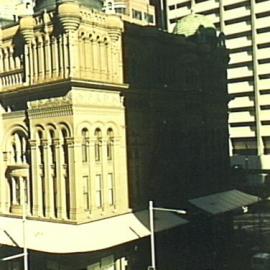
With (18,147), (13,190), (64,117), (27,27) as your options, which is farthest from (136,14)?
(64,117)

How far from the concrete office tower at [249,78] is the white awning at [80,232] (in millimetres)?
38470

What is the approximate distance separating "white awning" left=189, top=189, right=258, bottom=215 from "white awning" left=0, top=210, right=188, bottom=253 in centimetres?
627

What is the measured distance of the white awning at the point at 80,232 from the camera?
1300 inches

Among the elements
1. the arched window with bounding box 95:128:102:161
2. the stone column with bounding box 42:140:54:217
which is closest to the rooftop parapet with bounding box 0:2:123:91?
the arched window with bounding box 95:128:102:161

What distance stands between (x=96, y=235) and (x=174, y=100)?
16.1 meters

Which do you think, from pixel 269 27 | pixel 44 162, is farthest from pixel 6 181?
pixel 269 27

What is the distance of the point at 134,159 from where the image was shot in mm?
40688

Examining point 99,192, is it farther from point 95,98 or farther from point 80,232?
point 95,98

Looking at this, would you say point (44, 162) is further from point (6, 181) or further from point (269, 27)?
point (269, 27)

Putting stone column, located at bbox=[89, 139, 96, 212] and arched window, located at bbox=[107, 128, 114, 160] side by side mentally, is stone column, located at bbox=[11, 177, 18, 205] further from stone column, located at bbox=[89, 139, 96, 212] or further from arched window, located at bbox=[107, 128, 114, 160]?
arched window, located at bbox=[107, 128, 114, 160]

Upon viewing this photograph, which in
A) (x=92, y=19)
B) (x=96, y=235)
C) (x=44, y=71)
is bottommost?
(x=96, y=235)

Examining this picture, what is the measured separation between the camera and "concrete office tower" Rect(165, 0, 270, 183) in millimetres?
75938

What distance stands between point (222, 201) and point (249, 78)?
33.9m

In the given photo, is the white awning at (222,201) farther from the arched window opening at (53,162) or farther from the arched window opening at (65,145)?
the arched window opening at (65,145)
